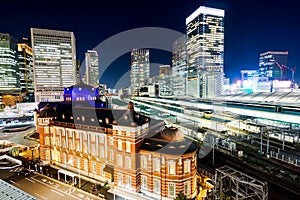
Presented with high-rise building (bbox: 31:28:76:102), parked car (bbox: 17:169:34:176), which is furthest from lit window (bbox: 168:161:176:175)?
high-rise building (bbox: 31:28:76:102)

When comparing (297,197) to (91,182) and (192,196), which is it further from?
(91,182)

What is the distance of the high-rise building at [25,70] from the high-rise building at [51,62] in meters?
26.7

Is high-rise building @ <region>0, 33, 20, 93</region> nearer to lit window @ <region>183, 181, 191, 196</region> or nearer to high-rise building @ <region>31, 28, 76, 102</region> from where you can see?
high-rise building @ <region>31, 28, 76, 102</region>

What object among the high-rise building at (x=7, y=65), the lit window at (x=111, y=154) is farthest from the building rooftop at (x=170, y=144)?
the high-rise building at (x=7, y=65)

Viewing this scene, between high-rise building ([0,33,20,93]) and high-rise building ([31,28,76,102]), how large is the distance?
18702 millimetres

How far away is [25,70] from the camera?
134 metres

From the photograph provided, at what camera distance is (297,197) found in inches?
889

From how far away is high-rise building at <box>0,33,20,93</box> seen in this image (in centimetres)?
11425

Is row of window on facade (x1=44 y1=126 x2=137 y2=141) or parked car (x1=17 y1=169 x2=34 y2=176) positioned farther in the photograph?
parked car (x1=17 y1=169 x2=34 y2=176)

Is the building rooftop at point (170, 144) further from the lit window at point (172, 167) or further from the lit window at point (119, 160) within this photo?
the lit window at point (119, 160)

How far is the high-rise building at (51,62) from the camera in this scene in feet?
376

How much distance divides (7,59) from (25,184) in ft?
393

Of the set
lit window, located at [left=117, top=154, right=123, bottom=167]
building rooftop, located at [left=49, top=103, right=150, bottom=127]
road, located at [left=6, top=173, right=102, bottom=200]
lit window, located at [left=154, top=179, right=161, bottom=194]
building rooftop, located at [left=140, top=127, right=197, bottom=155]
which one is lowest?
road, located at [left=6, top=173, right=102, bottom=200]

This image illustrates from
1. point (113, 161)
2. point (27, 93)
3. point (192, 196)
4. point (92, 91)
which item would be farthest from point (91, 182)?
point (27, 93)
